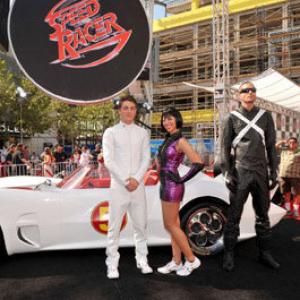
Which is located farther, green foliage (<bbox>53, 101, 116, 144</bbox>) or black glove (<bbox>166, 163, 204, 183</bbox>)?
green foliage (<bbox>53, 101, 116, 144</bbox>)

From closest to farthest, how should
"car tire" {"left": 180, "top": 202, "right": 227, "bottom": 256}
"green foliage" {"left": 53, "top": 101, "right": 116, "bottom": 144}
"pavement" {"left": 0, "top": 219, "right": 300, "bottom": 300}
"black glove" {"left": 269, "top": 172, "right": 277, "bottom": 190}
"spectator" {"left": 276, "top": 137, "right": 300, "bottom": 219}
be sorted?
"pavement" {"left": 0, "top": 219, "right": 300, "bottom": 300}
"black glove" {"left": 269, "top": 172, "right": 277, "bottom": 190}
"car tire" {"left": 180, "top": 202, "right": 227, "bottom": 256}
"spectator" {"left": 276, "top": 137, "right": 300, "bottom": 219}
"green foliage" {"left": 53, "top": 101, "right": 116, "bottom": 144}

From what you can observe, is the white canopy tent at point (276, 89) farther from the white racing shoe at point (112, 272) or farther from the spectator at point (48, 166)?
the white racing shoe at point (112, 272)

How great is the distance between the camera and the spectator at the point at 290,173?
6.58m

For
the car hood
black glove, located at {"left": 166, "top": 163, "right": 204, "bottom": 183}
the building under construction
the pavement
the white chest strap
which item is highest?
the building under construction

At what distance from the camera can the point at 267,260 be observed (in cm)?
362

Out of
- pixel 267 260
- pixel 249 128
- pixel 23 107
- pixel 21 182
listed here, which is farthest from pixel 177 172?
pixel 23 107

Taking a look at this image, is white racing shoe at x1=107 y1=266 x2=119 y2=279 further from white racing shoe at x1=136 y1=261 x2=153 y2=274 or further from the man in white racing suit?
white racing shoe at x1=136 y1=261 x2=153 y2=274

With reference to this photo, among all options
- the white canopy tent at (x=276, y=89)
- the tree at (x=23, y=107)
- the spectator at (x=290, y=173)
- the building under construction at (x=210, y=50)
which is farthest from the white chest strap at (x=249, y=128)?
the tree at (x=23, y=107)

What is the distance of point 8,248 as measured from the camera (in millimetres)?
3598

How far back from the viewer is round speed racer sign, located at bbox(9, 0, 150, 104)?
387 cm

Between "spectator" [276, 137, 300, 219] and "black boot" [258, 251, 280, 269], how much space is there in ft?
9.74

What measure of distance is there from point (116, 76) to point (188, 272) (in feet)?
7.44

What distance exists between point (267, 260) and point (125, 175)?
1.69 m

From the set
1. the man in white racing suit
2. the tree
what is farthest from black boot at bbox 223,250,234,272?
the tree
